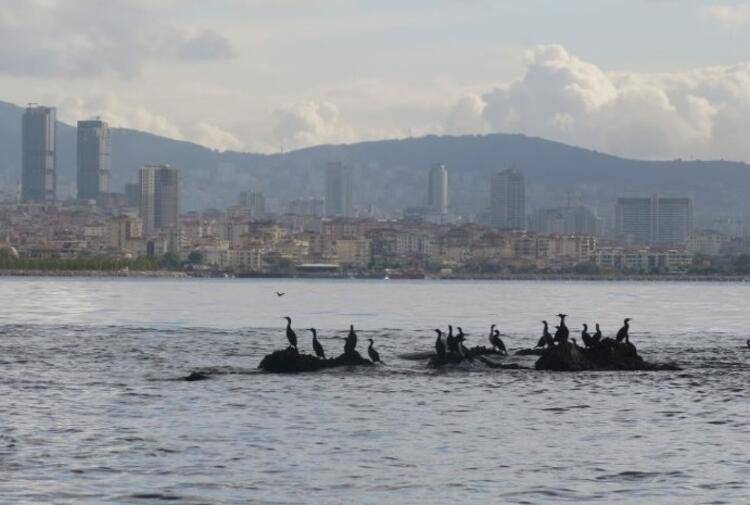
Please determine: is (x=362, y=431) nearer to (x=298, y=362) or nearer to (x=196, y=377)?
(x=196, y=377)

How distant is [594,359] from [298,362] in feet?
30.7

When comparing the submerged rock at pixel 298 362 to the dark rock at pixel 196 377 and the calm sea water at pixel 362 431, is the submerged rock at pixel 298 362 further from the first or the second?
the dark rock at pixel 196 377

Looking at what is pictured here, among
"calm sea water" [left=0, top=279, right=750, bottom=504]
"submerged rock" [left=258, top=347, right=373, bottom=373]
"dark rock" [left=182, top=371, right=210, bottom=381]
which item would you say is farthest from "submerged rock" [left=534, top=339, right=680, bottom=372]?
"dark rock" [left=182, top=371, right=210, bottom=381]

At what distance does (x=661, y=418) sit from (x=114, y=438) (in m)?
12.6

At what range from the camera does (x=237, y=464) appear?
3105 cm

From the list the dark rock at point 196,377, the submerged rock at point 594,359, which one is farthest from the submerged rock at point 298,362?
the submerged rock at point 594,359

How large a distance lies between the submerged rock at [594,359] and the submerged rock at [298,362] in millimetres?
5874

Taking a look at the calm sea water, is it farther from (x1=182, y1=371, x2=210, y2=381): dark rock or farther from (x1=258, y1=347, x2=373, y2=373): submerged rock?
(x1=258, y1=347, x2=373, y2=373): submerged rock

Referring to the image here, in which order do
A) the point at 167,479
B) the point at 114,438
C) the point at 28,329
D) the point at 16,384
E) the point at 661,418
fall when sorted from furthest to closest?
the point at 28,329, the point at 16,384, the point at 661,418, the point at 114,438, the point at 167,479

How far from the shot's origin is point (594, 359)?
5238 cm

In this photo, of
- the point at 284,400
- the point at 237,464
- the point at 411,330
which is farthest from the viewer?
the point at 411,330

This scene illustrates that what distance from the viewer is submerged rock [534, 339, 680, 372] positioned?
51375mm

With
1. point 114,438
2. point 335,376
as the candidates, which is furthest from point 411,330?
point 114,438

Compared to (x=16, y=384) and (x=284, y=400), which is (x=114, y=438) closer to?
(x=284, y=400)
